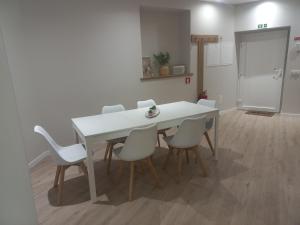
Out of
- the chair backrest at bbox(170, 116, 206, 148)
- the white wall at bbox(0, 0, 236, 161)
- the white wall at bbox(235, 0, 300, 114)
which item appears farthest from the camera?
the white wall at bbox(235, 0, 300, 114)

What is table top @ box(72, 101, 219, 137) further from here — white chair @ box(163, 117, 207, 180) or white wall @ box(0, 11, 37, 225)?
white wall @ box(0, 11, 37, 225)

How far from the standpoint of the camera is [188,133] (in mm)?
2502

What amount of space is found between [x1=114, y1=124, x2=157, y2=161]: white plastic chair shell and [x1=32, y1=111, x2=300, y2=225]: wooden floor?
18.6 inches

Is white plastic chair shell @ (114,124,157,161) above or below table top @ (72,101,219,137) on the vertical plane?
below

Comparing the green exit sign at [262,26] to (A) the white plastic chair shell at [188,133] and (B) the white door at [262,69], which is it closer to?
(B) the white door at [262,69]

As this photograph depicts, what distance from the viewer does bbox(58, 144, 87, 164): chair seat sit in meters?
2.33

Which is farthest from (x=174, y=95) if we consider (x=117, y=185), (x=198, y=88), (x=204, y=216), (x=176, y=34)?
(x=204, y=216)

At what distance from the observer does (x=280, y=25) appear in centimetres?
478

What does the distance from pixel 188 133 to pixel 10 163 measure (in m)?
1.85

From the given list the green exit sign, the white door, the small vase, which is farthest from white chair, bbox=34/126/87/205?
the green exit sign

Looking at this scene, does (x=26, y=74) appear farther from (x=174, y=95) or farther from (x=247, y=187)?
(x=247, y=187)

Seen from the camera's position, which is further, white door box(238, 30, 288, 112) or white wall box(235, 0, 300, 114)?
white door box(238, 30, 288, 112)

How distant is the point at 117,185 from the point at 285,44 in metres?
4.76

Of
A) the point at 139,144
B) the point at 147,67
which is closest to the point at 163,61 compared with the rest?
the point at 147,67
